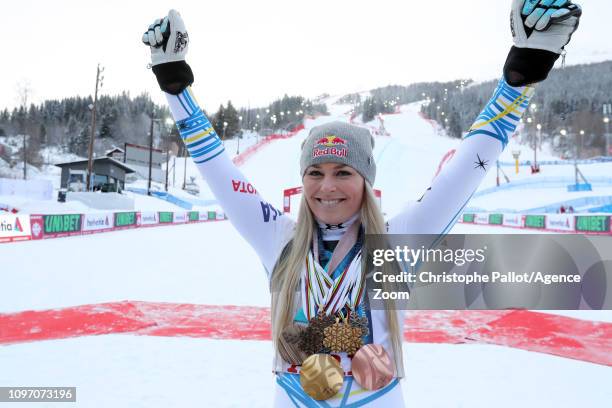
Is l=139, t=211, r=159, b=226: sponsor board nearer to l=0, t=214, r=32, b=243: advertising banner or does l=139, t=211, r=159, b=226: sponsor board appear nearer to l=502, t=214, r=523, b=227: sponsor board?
l=0, t=214, r=32, b=243: advertising banner

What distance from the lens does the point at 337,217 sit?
158cm

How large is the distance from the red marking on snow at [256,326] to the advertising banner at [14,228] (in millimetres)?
10013

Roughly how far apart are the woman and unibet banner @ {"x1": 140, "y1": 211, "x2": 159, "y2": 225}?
2308 cm

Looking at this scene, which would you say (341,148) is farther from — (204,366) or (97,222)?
(97,222)

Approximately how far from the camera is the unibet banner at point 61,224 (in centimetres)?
1517

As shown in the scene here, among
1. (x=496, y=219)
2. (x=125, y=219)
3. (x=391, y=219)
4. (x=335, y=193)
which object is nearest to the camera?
(x=335, y=193)

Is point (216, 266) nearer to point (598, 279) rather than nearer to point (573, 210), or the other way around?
point (598, 279)

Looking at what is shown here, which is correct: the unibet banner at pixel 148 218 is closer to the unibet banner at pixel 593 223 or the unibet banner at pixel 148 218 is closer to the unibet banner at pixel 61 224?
the unibet banner at pixel 61 224

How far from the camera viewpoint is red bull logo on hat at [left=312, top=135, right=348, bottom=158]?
63.8 inches

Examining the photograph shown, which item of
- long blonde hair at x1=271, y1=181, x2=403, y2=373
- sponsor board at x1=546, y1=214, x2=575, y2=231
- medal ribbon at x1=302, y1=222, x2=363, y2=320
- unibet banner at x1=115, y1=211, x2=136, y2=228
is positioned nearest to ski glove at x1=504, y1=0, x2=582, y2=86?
long blonde hair at x1=271, y1=181, x2=403, y2=373

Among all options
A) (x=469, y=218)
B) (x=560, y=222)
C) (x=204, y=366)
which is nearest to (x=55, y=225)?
(x=204, y=366)

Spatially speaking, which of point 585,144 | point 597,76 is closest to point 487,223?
point 585,144

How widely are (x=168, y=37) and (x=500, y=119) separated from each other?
4.72 ft

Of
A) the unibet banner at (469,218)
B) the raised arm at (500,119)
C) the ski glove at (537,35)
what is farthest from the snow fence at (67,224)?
the unibet banner at (469,218)
